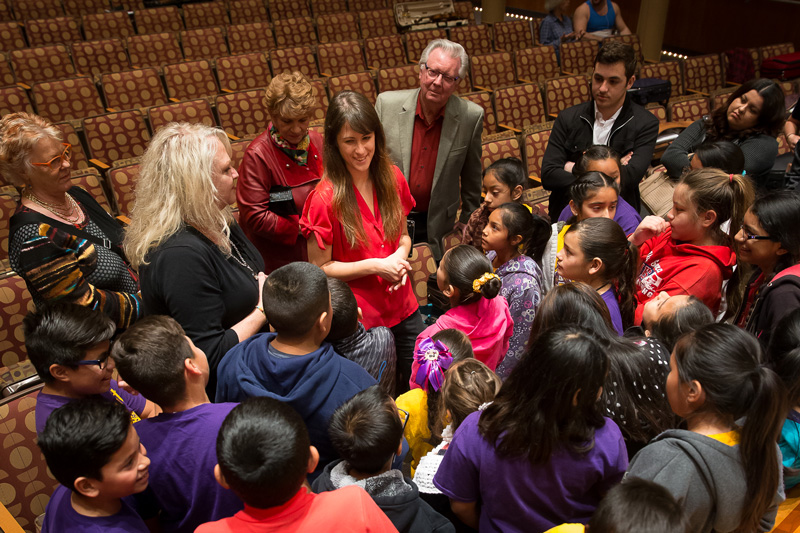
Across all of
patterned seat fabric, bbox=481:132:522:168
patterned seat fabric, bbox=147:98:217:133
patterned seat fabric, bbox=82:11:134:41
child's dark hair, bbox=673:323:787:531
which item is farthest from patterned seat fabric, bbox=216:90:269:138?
child's dark hair, bbox=673:323:787:531

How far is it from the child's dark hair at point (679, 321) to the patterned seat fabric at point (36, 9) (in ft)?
25.7

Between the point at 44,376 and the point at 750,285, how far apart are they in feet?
7.71

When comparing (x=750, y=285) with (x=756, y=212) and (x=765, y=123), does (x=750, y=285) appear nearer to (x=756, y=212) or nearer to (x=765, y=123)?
(x=756, y=212)

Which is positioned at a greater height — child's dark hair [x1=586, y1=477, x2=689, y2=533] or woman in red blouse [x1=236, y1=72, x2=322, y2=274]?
woman in red blouse [x1=236, y1=72, x2=322, y2=274]

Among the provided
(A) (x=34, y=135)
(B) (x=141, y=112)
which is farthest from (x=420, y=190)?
(B) (x=141, y=112)

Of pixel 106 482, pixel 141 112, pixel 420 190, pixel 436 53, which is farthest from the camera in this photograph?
pixel 141 112

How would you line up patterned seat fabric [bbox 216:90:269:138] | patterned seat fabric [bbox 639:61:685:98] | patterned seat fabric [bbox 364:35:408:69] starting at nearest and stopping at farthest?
patterned seat fabric [bbox 216:90:269:138] < patterned seat fabric [bbox 639:61:685:98] < patterned seat fabric [bbox 364:35:408:69]

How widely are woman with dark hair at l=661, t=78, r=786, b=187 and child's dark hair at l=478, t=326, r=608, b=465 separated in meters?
2.33

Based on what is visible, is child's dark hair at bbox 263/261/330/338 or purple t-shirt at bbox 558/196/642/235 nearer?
child's dark hair at bbox 263/261/330/338

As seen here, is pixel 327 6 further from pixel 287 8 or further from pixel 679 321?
pixel 679 321

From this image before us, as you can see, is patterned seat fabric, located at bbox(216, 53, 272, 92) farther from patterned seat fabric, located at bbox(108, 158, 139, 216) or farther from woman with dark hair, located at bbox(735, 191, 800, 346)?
woman with dark hair, located at bbox(735, 191, 800, 346)

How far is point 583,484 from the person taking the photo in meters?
1.31

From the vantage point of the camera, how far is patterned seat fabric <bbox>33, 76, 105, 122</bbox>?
4.69m

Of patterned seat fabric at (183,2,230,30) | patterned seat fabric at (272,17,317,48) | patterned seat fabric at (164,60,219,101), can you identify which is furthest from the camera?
patterned seat fabric at (183,2,230,30)
